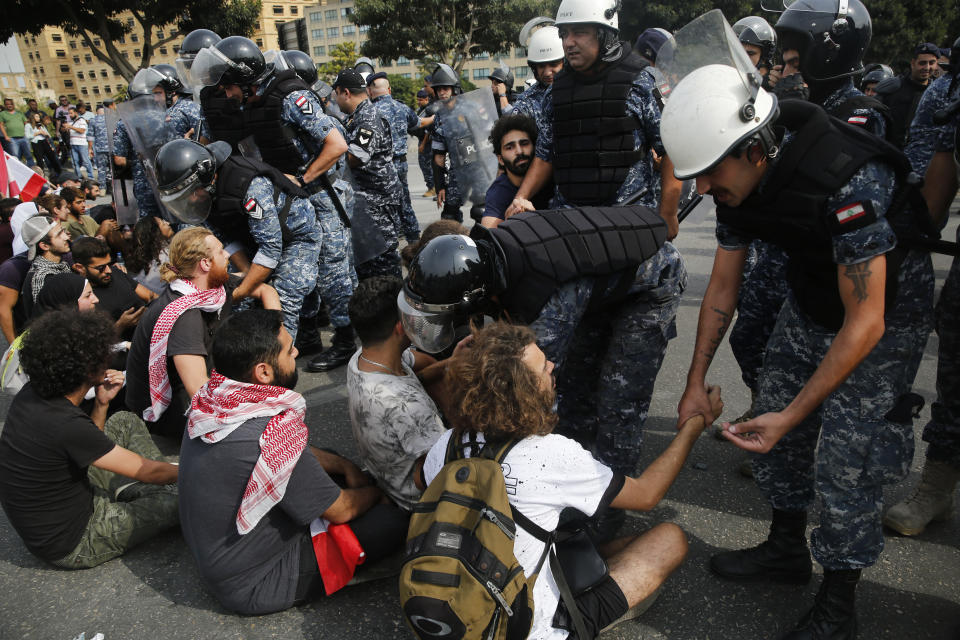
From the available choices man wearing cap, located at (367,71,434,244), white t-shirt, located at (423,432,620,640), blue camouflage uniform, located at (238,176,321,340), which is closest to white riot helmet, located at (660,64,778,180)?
white t-shirt, located at (423,432,620,640)

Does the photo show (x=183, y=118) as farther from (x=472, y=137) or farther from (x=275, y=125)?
(x=472, y=137)

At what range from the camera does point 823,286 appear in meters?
1.80

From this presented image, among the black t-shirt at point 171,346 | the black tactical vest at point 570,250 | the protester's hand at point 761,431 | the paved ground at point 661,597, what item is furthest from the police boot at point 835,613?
the black t-shirt at point 171,346

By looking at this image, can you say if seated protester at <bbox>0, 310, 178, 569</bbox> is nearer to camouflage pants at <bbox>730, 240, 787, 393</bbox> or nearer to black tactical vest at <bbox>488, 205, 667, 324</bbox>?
black tactical vest at <bbox>488, 205, 667, 324</bbox>

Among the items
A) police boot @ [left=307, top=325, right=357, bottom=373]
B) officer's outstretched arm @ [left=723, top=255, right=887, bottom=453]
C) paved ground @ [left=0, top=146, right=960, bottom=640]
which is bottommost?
police boot @ [left=307, top=325, right=357, bottom=373]

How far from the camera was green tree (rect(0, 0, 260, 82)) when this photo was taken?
18.5m

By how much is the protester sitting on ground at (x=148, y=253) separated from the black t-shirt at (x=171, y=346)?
1211 millimetres

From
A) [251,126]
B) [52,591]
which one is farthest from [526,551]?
[251,126]

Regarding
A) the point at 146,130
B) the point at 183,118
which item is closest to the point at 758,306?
the point at 183,118

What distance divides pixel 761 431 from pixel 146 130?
18.3ft

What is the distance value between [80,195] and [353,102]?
268 centimetres

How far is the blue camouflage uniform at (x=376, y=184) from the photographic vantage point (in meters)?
5.33

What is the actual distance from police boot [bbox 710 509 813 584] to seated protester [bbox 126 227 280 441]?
2488 mm

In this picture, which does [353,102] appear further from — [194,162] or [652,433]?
[652,433]
